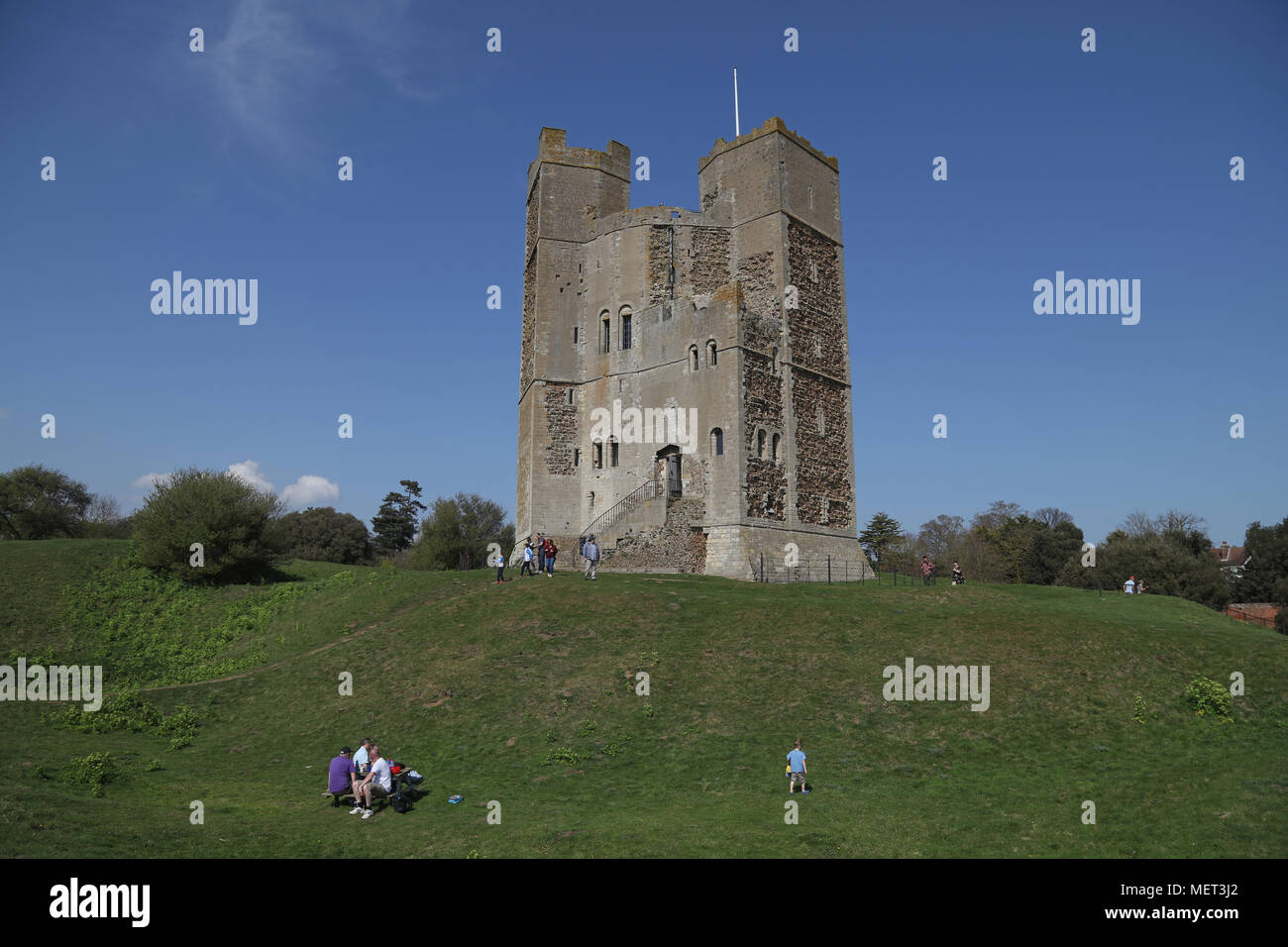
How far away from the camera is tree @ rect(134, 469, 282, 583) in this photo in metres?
36.0

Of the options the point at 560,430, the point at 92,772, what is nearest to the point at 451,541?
the point at 560,430

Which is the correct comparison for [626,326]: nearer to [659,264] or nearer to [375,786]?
[659,264]

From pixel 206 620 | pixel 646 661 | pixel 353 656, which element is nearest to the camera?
pixel 646 661

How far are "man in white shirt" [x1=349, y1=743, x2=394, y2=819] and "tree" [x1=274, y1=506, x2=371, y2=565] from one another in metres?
60.3

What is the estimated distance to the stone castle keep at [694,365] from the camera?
3819cm

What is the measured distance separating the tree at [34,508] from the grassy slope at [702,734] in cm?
2545

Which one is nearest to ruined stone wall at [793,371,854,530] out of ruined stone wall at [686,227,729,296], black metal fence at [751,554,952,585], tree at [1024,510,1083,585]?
black metal fence at [751,554,952,585]

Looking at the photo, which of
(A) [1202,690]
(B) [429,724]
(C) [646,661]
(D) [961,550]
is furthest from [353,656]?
(D) [961,550]

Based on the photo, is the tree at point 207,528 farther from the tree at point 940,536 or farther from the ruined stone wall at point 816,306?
the tree at point 940,536

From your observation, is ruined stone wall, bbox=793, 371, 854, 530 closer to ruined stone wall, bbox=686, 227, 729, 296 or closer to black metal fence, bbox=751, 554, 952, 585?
black metal fence, bbox=751, 554, 952, 585

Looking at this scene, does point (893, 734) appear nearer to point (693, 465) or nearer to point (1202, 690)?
point (1202, 690)
